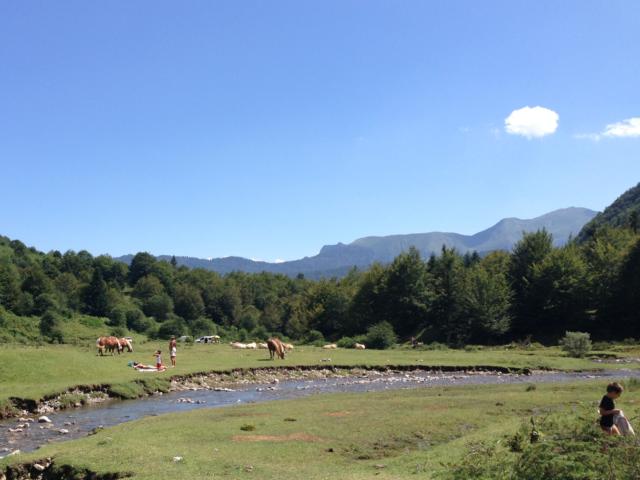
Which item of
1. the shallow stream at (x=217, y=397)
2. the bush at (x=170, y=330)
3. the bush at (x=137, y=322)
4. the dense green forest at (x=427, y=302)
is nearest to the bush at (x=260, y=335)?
the dense green forest at (x=427, y=302)

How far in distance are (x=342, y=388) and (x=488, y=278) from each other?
5752cm

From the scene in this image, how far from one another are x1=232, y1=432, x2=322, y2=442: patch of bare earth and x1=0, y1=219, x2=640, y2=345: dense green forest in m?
64.6

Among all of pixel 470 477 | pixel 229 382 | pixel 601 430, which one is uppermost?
pixel 601 430

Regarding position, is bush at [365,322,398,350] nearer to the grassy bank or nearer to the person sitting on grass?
the grassy bank

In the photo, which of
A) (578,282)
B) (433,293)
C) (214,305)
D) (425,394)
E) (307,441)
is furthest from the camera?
(214,305)

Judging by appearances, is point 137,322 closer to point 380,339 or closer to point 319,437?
point 380,339

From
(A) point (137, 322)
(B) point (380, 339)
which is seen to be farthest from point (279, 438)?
(A) point (137, 322)

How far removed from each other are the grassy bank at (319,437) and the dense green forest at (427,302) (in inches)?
2249

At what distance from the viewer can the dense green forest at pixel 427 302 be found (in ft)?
285

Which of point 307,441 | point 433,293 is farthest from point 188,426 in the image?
point 433,293

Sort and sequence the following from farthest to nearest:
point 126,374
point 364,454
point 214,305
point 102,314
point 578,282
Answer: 1. point 214,305
2. point 102,314
3. point 578,282
4. point 126,374
5. point 364,454

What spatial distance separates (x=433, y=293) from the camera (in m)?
103

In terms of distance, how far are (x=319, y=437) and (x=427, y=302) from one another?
A: 84762 millimetres

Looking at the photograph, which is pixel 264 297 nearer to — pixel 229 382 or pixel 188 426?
pixel 229 382
